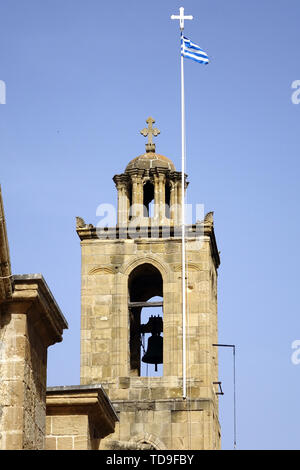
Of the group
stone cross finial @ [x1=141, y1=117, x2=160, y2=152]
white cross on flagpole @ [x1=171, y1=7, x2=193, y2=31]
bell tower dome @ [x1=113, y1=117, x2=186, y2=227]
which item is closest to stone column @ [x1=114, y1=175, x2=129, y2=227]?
bell tower dome @ [x1=113, y1=117, x2=186, y2=227]

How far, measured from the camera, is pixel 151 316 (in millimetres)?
38625

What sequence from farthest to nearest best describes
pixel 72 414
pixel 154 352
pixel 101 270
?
pixel 101 270 → pixel 154 352 → pixel 72 414

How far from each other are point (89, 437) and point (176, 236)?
1831 centimetres

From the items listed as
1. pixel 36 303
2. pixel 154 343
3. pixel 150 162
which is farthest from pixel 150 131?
pixel 36 303

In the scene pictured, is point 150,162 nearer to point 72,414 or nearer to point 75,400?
point 72,414

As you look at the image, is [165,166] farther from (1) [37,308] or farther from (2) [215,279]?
(1) [37,308]

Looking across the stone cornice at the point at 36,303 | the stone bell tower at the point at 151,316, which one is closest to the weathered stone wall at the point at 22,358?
the stone cornice at the point at 36,303

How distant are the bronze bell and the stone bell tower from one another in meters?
0.03

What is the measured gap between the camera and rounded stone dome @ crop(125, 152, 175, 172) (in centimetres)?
3856

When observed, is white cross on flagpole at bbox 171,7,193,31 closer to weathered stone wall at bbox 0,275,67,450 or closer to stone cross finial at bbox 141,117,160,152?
stone cross finial at bbox 141,117,160,152

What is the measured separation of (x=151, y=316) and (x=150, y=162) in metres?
3.70

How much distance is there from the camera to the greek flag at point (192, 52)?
40438 millimetres

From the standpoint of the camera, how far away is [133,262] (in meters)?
37.9

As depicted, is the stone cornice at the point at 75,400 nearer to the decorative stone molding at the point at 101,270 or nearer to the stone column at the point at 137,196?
the decorative stone molding at the point at 101,270
